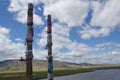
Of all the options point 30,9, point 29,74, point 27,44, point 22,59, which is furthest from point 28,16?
point 29,74

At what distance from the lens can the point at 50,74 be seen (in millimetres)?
19328

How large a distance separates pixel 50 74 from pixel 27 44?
328 centimetres

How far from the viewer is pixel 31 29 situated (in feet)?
58.7

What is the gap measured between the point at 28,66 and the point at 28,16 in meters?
→ 3.63

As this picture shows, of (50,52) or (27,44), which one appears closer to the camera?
(27,44)

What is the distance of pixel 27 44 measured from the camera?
58.2ft

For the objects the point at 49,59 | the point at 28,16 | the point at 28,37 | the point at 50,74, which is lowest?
the point at 50,74

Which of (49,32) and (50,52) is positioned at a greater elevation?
(49,32)

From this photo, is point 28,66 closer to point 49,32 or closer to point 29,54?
point 29,54

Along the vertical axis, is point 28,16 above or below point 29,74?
above

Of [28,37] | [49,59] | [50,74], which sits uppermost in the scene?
[28,37]

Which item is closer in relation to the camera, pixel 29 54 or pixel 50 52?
pixel 29 54

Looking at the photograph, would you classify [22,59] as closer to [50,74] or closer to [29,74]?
[29,74]

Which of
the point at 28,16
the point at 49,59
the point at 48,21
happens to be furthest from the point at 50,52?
the point at 28,16
